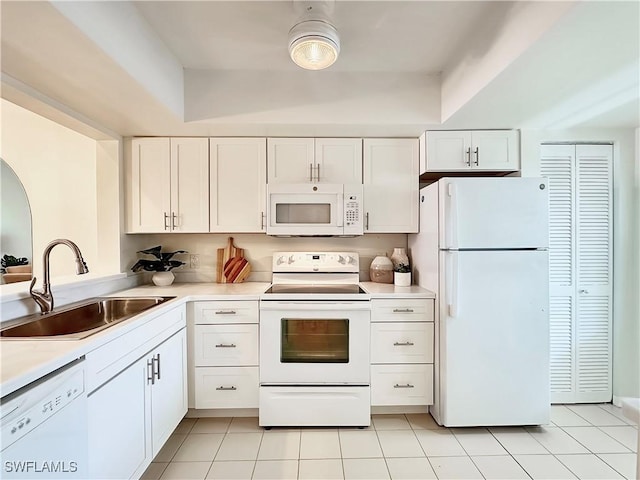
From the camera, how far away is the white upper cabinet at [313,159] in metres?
2.51

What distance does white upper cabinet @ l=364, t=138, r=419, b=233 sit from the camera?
2.54 metres

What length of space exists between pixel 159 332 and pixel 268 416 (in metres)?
0.92

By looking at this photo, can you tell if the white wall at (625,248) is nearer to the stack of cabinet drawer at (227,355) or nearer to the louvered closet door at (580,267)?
the louvered closet door at (580,267)

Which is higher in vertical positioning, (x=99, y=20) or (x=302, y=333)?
(x=99, y=20)

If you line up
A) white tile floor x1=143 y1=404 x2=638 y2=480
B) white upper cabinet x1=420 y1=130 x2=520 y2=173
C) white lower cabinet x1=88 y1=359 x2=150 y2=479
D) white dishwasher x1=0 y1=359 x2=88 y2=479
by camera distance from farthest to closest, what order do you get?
white upper cabinet x1=420 y1=130 x2=520 y2=173 → white tile floor x1=143 y1=404 x2=638 y2=480 → white lower cabinet x1=88 y1=359 x2=150 y2=479 → white dishwasher x1=0 y1=359 x2=88 y2=479

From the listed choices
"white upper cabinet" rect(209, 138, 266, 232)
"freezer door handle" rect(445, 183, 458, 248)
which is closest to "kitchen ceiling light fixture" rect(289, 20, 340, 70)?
"white upper cabinet" rect(209, 138, 266, 232)

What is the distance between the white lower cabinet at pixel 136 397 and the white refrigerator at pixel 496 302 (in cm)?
171

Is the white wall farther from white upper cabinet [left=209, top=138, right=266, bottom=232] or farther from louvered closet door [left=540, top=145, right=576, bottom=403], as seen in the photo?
white upper cabinet [left=209, top=138, right=266, bottom=232]

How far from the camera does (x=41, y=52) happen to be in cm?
134

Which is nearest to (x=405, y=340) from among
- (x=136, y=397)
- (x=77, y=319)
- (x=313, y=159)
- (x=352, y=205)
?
(x=352, y=205)

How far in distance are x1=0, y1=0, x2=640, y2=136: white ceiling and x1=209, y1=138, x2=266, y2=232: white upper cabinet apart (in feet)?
0.43

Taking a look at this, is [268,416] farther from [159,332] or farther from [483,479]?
[483,479]

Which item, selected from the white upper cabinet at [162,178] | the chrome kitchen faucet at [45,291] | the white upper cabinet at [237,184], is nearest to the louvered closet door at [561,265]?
the white upper cabinet at [237,184]

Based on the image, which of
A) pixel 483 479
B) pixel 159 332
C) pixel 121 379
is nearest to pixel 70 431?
pixel 121 379
